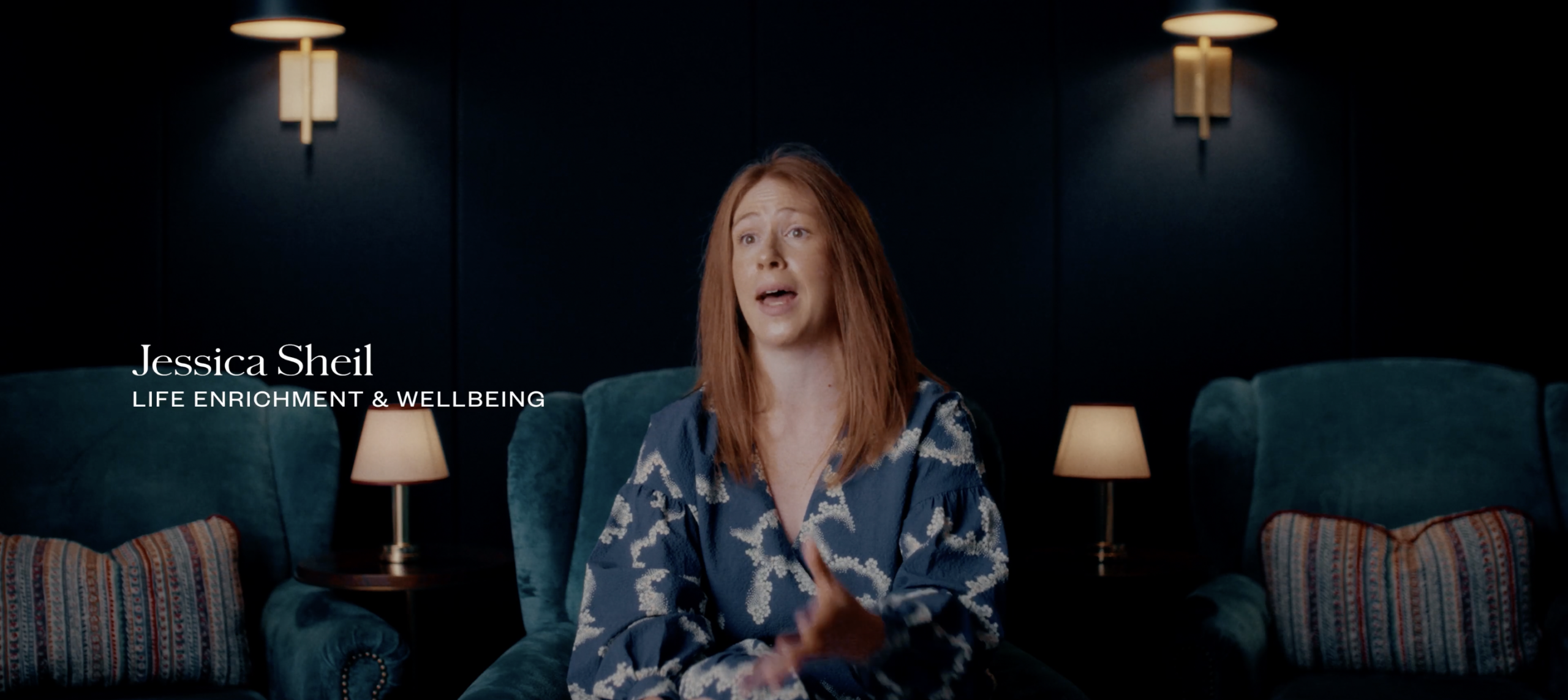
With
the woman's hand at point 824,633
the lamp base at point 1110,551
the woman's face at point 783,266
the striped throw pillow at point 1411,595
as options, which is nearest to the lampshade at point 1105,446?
the lamp base at point 1110,551

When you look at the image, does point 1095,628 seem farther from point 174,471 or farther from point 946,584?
point 174,471

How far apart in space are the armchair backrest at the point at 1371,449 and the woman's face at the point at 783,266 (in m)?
1.46

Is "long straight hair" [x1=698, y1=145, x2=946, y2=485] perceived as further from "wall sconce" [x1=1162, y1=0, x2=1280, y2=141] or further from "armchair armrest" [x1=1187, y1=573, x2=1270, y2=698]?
"wall sconce" [x1=1162, y1=0, x2=1280, y2=141]

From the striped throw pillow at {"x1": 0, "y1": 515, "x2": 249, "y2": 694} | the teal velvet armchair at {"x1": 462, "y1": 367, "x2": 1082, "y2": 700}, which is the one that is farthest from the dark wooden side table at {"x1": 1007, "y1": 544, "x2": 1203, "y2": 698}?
the striped throw pillow at {"x1": 0, "y1": 515, "x2": 249, "y2": 694}

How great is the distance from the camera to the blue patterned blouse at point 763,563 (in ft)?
5.52

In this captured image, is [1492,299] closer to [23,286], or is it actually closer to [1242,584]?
[1242,584]

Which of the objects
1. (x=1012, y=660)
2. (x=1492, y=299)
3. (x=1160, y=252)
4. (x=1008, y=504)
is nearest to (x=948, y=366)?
(x=1008, y=504)

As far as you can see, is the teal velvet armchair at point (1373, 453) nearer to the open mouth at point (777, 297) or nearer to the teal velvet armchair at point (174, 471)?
the open mouth at point (777, 297)

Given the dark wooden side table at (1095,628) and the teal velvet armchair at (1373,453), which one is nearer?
the teal velvet armchair at (1373,453)

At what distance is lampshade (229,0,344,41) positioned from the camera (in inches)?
116

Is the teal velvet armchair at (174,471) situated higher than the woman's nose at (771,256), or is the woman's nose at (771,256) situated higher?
the woman's nose at (771,256)

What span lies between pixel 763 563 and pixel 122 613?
1433 mm

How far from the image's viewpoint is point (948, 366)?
10.8 ft

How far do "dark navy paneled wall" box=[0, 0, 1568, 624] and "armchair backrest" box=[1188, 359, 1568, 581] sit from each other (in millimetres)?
434
